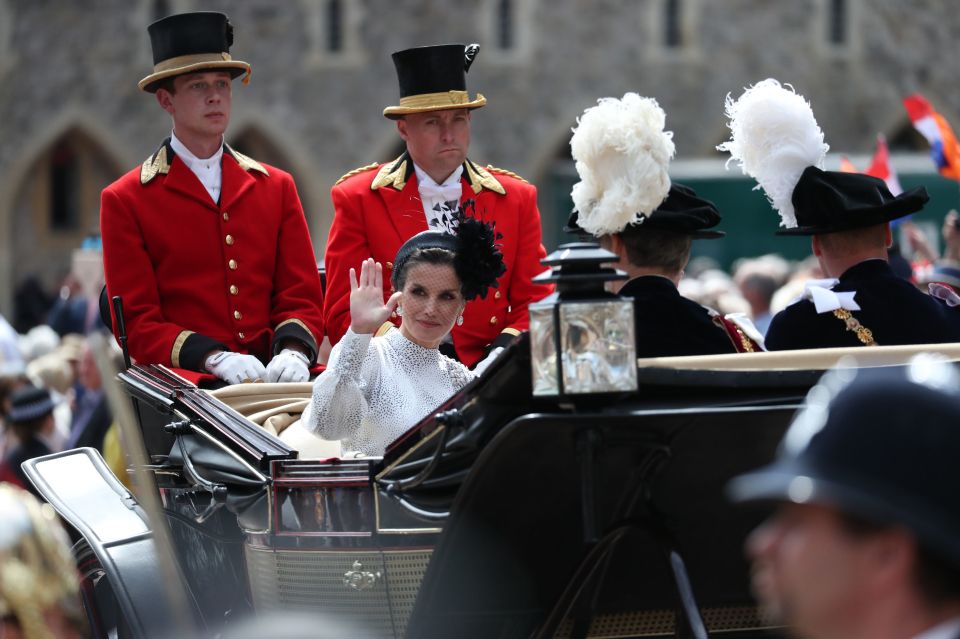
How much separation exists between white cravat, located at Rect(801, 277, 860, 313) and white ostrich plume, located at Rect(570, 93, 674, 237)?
480mm

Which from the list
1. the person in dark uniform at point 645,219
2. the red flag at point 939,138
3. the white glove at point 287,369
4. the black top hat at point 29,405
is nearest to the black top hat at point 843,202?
the person in dark uniform at point 645,219

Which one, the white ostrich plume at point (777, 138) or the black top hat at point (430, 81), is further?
the black top hat at point (430, 81)

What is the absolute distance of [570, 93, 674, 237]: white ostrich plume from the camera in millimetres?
3820

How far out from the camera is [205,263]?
192 inches


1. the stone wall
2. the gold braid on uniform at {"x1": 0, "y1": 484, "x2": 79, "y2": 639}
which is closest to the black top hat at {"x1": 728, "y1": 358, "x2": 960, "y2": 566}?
the gold braid on uniform at {"x1": 0, "y1": 484, "x2": 79, "y2": 639}

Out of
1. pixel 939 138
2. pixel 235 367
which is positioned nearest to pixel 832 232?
pixel 235 367

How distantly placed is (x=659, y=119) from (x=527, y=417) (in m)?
1.25

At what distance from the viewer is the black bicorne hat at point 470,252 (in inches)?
151

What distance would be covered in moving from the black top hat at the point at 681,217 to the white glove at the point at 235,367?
1.08 meters

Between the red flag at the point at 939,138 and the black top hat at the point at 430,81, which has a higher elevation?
the black top hat at the point at 430,81

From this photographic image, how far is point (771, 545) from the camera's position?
1.66 meters

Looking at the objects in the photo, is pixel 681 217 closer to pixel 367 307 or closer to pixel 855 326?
pixel 855 326

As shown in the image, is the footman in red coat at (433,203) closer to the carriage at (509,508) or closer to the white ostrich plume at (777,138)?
the carriage at (509,508)

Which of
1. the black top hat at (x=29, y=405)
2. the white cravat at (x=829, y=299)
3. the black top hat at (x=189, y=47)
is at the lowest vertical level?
the black top hat at (x=29, y=405)
